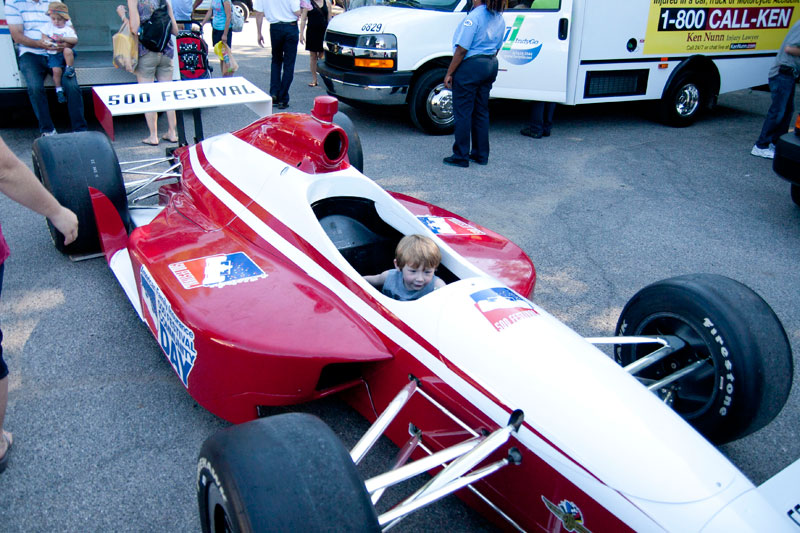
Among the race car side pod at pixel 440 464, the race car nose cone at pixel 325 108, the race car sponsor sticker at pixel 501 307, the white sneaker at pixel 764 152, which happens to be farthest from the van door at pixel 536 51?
the race car side pod at pixel 440 464

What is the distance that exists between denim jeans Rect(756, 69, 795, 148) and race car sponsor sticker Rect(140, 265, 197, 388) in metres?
7.14

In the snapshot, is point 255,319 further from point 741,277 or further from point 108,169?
point 741,277

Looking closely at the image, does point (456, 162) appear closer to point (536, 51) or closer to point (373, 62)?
point (373, 62)

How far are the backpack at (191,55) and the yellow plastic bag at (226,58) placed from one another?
0.27 m

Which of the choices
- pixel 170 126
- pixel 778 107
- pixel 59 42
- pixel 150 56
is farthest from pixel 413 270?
pixel 778 107

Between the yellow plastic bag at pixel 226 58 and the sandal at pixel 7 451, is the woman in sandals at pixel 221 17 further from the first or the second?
the sandal at pixel 7 451

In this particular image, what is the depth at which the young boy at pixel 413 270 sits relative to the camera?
2.89 meters

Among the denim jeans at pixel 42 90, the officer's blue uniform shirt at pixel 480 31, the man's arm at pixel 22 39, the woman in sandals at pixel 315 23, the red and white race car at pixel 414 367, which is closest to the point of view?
the red and white race car at pixel 414 367

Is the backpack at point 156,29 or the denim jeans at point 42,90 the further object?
the denim jeans at point 42,90

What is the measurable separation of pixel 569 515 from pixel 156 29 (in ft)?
19.8

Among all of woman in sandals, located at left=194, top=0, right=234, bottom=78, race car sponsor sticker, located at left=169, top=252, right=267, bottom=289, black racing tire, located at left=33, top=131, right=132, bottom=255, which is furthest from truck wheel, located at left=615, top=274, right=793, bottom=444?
woman in sandals, located at left=194, top=0, right=234, bottom=78

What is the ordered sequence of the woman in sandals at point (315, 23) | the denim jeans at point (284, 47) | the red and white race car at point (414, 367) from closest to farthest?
the red and white race car at point (414, 367)
the denim jeans at point (284, 47)
the woman in sandals at point (315, 23)

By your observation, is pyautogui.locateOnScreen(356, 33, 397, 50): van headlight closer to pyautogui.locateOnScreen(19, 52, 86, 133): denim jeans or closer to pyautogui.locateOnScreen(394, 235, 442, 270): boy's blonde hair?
pyautogui.locateOnScreen(19, 52, 86, 133): denim jeans

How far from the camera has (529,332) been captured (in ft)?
8.32
